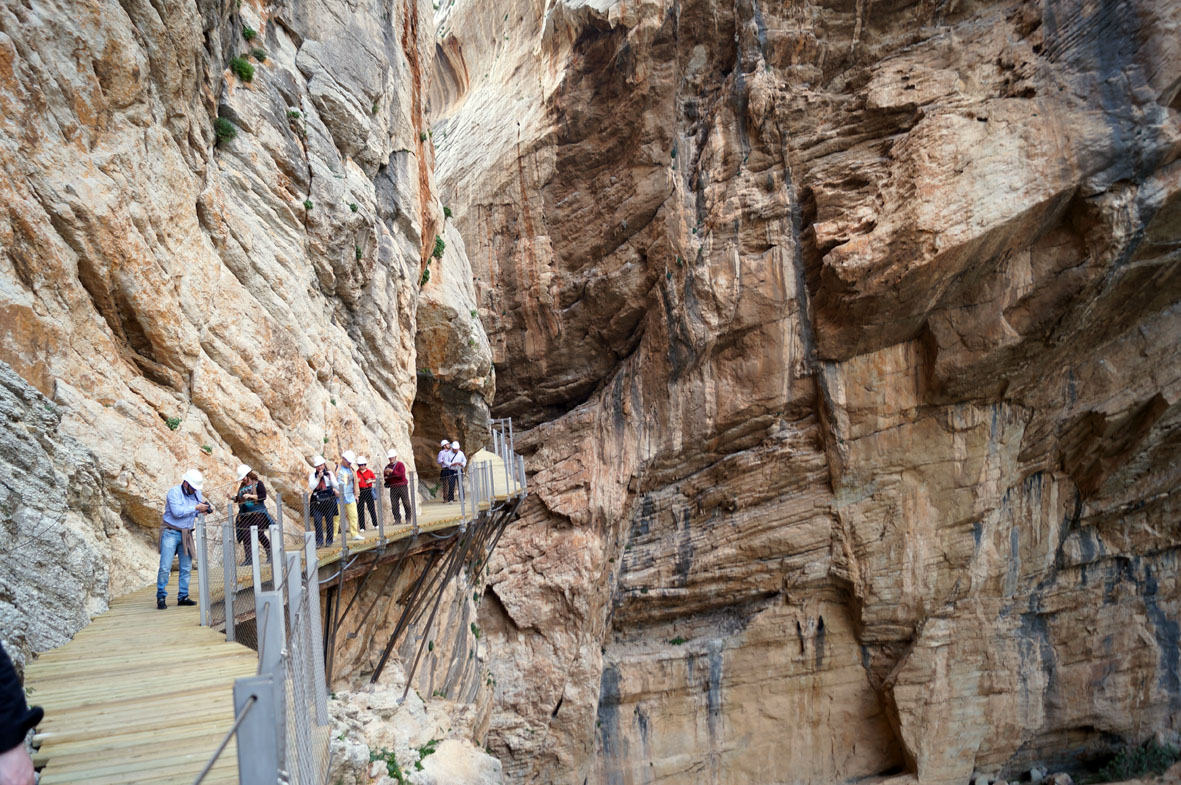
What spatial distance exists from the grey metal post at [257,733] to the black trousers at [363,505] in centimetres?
712

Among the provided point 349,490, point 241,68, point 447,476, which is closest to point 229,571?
point 349,490

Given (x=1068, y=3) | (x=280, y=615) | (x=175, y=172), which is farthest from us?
(x=1068, y=3)

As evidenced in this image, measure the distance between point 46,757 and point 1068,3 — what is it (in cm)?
2174

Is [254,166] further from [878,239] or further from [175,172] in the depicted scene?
[878,239]

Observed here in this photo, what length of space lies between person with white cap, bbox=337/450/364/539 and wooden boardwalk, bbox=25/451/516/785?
2547 mm

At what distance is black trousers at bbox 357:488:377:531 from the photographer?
952 cm

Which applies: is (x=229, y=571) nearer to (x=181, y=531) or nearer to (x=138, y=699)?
(x=181, y=531)

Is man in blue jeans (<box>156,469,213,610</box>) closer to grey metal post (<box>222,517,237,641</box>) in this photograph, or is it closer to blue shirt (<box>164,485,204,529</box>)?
blue shirt (<box>164,485,204,529</box>)

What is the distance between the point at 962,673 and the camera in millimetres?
18562

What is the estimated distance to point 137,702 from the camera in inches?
164

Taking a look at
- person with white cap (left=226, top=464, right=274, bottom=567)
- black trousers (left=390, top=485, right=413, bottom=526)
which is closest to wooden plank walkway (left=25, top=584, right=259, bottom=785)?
person with white cap (left=226, top=464, right=274, bottom=567)

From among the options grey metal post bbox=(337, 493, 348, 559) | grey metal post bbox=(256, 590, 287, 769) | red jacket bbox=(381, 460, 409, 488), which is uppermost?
red jacket bbox=(381, 460, 409, 488)

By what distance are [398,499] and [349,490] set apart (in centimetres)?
192

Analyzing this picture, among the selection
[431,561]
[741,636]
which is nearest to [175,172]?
[431,561]
